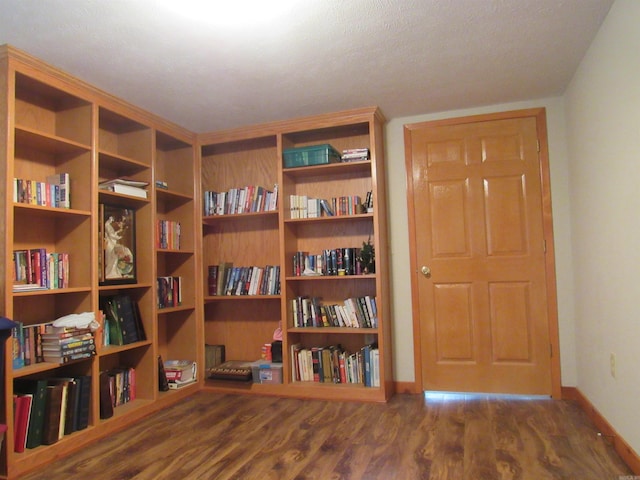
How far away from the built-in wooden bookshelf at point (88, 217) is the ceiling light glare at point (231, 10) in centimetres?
103

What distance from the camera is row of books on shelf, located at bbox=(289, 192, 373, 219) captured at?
3.29 m

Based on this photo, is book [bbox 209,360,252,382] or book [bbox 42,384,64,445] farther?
book [bbox 209,360,252,382]

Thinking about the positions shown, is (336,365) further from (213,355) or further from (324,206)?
(324,206)

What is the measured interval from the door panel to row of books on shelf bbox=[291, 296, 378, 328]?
1.30 feet

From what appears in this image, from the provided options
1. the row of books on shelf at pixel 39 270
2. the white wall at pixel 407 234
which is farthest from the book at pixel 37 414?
the white wall at pixel 407 234

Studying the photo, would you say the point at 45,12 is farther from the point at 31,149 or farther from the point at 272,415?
the point at 272,415

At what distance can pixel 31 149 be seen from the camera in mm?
2574

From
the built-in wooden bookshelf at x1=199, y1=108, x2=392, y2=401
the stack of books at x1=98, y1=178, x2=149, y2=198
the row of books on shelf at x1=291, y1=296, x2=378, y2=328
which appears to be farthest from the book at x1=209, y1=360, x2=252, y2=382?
the stack of books at x1=98, y1=178, x2=149, y2=198

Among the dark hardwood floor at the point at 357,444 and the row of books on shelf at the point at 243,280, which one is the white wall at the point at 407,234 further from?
the row of books on shelf at the point at 243,280

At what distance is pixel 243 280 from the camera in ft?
11.7

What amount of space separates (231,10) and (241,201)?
182cm

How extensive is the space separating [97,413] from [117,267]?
932 mm

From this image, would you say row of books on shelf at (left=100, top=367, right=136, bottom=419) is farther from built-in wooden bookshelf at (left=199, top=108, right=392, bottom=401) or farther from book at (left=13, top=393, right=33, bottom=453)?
built-in wooden bookshelf at (left=199, top=108, right=392, bottom=401)

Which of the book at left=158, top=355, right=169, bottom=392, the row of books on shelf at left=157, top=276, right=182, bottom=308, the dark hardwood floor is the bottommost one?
the dark hardwood floor
